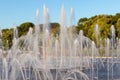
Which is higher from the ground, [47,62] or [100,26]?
[100,26]

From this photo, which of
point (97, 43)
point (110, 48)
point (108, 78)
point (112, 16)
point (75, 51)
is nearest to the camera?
point (108, 78)

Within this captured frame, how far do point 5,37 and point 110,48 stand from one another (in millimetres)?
25305

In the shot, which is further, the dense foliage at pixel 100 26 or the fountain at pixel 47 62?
the dense foliage at pixel 100 26

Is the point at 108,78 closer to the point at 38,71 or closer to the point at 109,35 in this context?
the point at 38,71

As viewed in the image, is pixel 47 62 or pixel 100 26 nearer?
pixel 47 62

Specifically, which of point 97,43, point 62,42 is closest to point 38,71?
point 62,42

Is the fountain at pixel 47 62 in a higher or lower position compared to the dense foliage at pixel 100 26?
lower

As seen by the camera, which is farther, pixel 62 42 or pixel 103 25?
pixel 103 25

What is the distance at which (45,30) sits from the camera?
2138 centimetres

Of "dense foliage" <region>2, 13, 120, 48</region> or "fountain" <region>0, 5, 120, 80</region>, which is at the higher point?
"dense foliage" <region>2, 13, 120, 48</region>

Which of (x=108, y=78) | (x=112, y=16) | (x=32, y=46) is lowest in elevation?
(x=108, y=78)

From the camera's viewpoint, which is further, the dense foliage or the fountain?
the dense foliage

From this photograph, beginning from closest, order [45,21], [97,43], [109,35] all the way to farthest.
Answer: [45,21]
[97,43]
[109,35]

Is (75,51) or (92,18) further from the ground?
(92,18)
